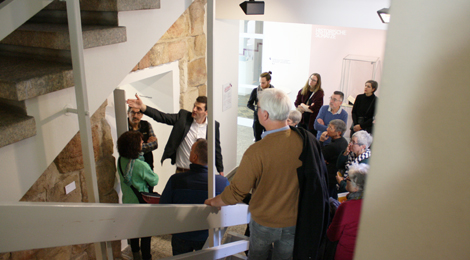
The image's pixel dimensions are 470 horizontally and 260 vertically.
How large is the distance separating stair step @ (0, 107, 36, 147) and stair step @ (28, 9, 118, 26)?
597 millimetres

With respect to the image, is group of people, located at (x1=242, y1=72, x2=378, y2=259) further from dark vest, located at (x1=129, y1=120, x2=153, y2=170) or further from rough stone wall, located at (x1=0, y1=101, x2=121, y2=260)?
rough stone wall, located at (x1=0, y1=101, x2=121, y2=260)

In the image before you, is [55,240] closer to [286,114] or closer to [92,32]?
[92,32]

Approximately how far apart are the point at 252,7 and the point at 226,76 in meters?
1.28

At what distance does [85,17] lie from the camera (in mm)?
1760

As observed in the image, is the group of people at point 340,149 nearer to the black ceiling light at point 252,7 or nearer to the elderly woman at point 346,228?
the elderly woman at point 346,228

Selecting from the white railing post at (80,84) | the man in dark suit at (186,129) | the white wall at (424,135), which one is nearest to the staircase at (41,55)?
the white railing post at (80,84)

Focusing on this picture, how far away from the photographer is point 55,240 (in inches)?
45.6

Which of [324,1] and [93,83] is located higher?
[324,1]

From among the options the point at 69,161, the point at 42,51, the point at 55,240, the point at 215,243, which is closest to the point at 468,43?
the point at 55,240

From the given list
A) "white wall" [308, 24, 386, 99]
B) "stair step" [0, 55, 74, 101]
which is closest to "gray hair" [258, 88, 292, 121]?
"stair step" [0, 55, 74, 101]

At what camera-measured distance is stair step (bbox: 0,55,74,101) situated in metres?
1.25

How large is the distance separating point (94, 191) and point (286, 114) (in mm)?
1071

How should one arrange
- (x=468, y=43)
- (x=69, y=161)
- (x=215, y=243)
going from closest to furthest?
(x=468, y=43) → (x=215, y=243) → (x=69, y=161)

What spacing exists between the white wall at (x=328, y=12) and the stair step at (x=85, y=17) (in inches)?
113
